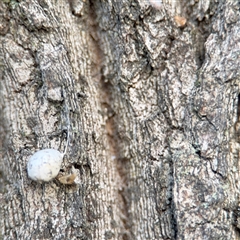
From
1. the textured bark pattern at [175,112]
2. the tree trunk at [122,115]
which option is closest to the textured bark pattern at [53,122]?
the tree trunk at [122,115]

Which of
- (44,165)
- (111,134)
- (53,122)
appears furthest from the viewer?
(111,134)

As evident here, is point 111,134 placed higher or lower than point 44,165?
higher

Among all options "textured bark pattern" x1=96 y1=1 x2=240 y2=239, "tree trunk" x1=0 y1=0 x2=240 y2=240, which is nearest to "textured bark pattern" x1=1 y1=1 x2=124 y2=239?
"tree trunk" x1=0 y1=0 x2=240 y2=240

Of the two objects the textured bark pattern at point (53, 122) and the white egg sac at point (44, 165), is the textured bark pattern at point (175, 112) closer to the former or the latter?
the textured bark pattern at point (53, 122)

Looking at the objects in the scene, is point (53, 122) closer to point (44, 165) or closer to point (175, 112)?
point (44, 165)

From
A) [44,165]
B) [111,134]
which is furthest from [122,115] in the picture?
[44,165]

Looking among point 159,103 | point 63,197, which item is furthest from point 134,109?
point 63,197
